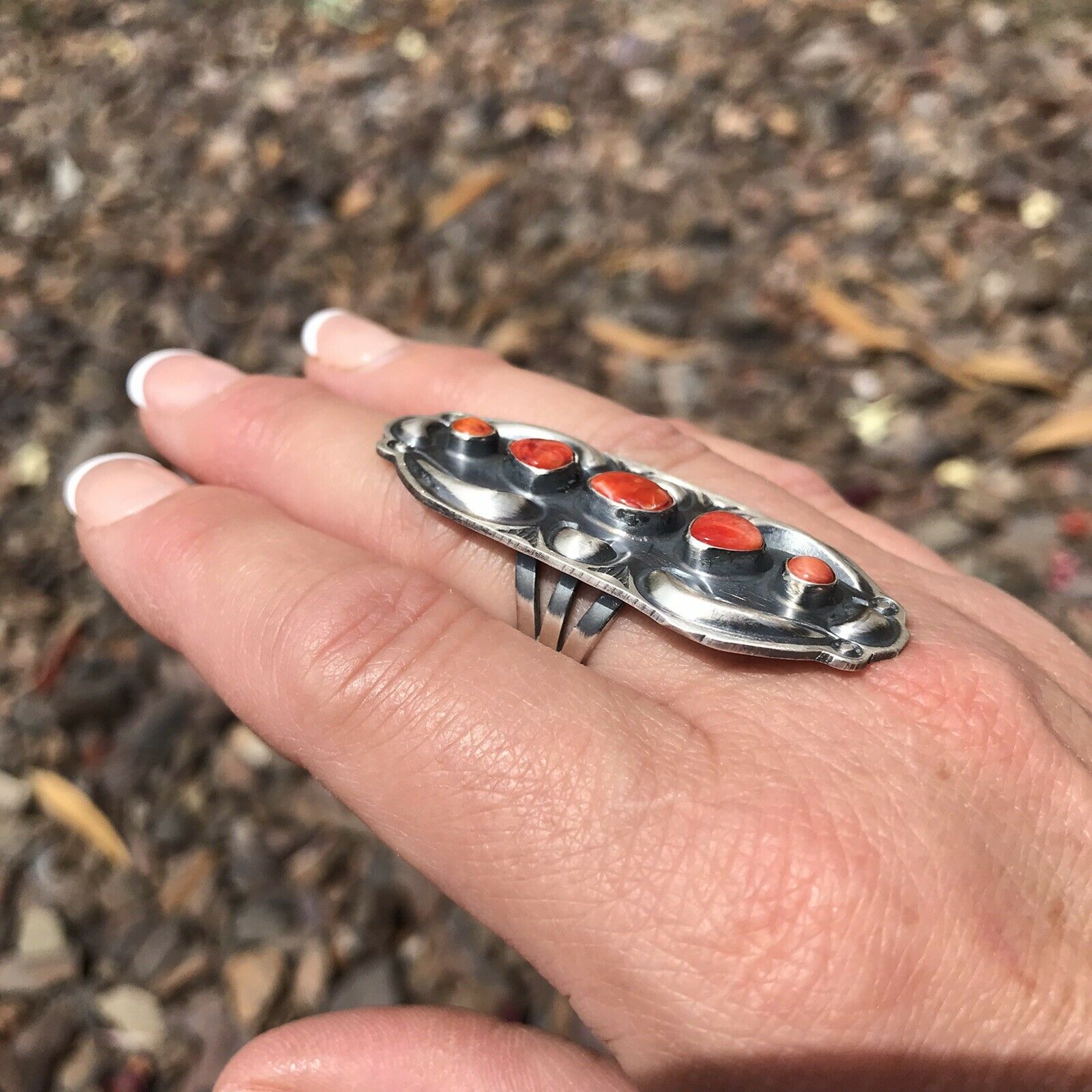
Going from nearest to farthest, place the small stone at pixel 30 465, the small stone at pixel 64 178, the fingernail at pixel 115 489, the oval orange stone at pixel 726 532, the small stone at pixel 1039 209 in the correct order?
the oval orange stone at pixel 726 532 → the fingernail at pixel 115 489 → the small stone at pixel 30 465 → the small stone at pixel 1039 209 → the small stone at pixel 64 178

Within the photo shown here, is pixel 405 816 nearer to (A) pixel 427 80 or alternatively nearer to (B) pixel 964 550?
(B) pixel 964 550

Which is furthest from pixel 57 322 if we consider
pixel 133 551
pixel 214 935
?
pixel 214 935

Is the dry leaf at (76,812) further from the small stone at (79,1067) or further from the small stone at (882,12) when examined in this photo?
the small stone at (882,12)

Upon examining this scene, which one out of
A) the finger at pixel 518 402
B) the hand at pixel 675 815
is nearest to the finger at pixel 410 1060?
the hand at pixel 675 815

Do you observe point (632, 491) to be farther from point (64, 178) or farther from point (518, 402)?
point (64, 178)

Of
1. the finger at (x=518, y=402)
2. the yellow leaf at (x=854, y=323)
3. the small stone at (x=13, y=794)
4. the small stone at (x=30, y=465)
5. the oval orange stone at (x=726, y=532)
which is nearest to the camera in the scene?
the oval orange stone at (x=726, y=532)

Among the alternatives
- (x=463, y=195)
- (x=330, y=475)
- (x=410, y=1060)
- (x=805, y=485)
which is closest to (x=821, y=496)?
(x=805, y=485)
